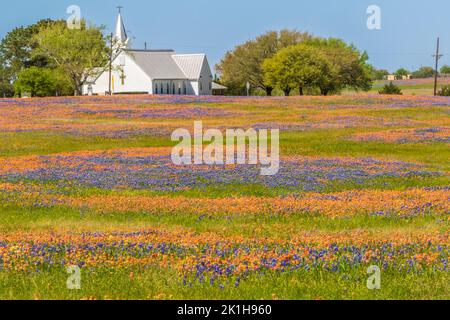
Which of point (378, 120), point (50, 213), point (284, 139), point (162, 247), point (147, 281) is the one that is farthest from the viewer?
point (378, 120)

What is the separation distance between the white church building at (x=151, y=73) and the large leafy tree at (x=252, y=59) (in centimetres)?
524

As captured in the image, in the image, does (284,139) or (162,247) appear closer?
(162,247)

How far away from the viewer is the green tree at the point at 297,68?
11294 cm

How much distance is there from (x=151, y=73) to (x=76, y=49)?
71.6 feet

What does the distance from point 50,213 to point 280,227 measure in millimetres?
6477

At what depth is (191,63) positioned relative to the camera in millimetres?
136375

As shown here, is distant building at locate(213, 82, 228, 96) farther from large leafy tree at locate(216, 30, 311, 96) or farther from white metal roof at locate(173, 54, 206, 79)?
white metal roof at locate(173, 54, 206, 79)

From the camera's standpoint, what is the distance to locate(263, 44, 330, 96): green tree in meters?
113

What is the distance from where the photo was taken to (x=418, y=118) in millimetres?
55344

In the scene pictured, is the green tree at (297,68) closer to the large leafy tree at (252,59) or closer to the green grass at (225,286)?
the large leafy tree at (252,59)

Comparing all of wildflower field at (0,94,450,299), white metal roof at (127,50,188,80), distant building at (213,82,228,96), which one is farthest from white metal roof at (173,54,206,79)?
wildflower field at (0,94,450,299)

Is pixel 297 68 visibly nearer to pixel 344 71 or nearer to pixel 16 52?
pixel 344 71
